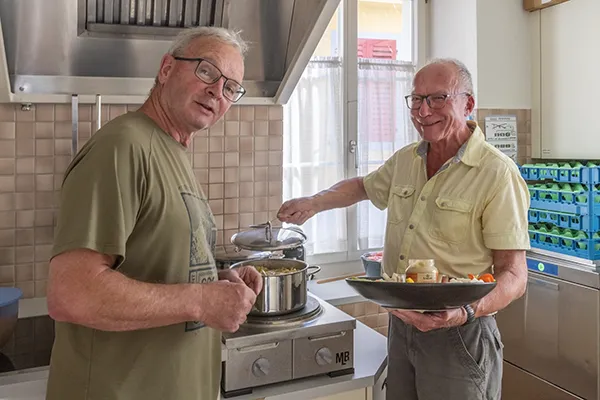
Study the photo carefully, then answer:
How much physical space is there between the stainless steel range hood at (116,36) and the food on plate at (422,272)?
0.88 m

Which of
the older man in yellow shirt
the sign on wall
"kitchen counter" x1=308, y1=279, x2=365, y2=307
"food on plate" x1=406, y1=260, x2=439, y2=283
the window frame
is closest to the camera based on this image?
"food on plate" x1=406, y1=260, x2=439, y2=283

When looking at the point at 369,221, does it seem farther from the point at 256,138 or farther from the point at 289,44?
the point at 289,44

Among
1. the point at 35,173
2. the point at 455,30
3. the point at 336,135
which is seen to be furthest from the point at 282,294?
the point at 455,30

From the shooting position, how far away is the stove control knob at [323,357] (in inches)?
59.1

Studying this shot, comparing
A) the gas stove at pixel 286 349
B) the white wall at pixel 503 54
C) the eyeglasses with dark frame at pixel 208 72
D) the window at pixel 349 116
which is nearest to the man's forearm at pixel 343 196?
the gas stove at pixel 286 349

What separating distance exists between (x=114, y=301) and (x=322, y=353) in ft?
2.58

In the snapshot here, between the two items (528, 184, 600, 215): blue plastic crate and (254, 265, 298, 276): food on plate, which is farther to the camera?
(528, 184, 600, 215): blue plastic crate

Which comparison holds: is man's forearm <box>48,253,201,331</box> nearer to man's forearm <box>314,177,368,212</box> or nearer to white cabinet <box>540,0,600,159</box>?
man's forearm <box>314,177,368,212</box>

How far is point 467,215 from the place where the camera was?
4.61 ft

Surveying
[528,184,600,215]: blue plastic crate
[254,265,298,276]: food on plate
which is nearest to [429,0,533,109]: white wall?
[528,184,600,215]: blue plastic crate

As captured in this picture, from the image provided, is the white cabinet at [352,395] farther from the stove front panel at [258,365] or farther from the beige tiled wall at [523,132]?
the beige tiled wall at [523,132]

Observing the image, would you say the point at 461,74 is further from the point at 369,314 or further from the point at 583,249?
the point at 369,314

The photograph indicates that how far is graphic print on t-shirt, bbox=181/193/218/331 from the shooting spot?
1.04 meters

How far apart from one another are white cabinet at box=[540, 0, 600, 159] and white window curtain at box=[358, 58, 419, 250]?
691mm
